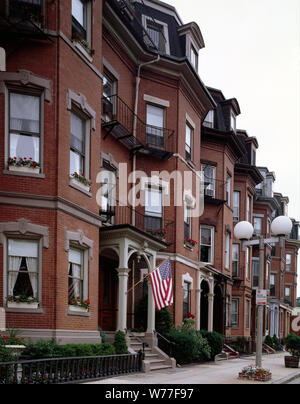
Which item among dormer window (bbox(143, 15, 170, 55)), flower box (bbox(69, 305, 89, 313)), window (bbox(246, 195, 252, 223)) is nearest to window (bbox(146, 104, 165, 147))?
dormer window (bbox(143, 15, 170, 55))

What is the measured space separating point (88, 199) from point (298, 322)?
1298 inches

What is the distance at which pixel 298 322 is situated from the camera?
146 feet

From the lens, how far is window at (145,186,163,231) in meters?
22.8

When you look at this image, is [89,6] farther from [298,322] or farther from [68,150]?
[298,322]

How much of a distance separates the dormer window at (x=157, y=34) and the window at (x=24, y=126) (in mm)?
10319

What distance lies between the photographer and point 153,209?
23000 millimetres

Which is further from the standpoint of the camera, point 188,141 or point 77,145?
point 188,141

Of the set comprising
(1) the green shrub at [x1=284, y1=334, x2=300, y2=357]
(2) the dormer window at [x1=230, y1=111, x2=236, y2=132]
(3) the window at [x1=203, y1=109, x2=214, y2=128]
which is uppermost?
(2) the dormer window at [x1=230, y1=111, x2=236, y2=132]

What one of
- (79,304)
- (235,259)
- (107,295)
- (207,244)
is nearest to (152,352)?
(107,295)

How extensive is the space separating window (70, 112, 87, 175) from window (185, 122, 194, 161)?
931 centimetres

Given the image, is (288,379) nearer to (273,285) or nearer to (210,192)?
(210,192)

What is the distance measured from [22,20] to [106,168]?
7.05 meters

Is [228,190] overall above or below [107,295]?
A: above

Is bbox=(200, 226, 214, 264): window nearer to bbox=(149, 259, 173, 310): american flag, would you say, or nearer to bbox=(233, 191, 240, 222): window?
bbox=(233, 191, 240, 222): window
